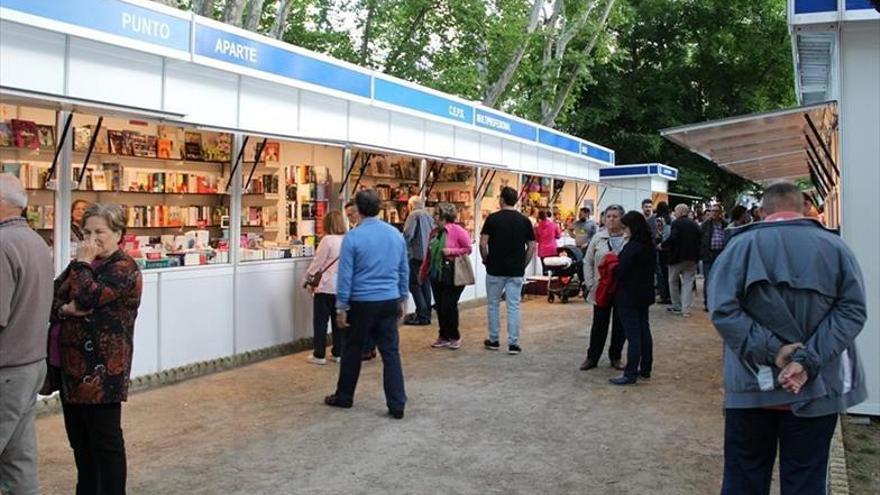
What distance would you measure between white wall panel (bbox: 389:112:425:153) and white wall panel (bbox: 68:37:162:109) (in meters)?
4.07

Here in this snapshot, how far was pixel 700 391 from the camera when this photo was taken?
7105 mm

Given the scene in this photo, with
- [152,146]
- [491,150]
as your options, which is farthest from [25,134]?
[491,150]

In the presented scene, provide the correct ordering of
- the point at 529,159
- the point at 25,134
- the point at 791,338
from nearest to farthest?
the point at 791,338, the point at 25,134, the point at 529,159

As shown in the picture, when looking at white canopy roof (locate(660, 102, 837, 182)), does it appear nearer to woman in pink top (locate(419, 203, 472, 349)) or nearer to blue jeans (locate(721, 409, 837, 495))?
woman in pink top (locate(419, 203, 472, 349))

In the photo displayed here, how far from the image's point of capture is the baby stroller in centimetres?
1363

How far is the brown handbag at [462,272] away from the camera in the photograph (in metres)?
9.01

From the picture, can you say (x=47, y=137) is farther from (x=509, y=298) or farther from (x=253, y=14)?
(x=253, y=14)

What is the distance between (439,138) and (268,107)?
400 centimetres

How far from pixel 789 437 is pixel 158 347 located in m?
5.48

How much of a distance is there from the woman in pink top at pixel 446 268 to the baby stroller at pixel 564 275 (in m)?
4.60

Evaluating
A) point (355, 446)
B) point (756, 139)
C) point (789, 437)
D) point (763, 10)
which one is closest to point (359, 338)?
point (355, 446)

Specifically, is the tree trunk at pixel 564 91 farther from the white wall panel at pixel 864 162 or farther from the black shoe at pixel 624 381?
the white wall panel at pixel 864 162

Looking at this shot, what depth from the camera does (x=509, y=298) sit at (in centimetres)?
854

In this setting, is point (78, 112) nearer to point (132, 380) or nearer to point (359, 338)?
point (132, 380)
